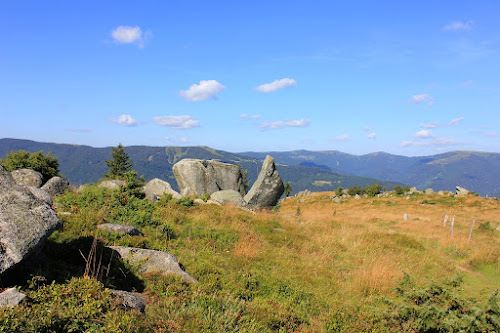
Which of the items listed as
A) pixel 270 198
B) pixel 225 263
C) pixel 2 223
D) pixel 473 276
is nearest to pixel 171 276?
pixel 225 263

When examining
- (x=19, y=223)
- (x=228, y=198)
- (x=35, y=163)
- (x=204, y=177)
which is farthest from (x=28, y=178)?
(x=19, y=223)

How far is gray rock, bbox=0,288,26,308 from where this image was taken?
462cm

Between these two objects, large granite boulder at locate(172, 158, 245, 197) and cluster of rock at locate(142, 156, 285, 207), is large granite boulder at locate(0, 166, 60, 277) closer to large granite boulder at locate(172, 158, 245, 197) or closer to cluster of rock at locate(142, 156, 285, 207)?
large granite boulder at locate(172, 158, 245, 197)

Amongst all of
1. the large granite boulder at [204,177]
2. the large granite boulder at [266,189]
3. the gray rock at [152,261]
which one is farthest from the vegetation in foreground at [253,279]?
the large granite boulder at [266,189]

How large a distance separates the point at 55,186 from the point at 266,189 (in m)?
15.4

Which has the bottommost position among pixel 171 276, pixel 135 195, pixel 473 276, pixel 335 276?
pixel 473 276

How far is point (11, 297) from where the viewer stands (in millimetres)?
4738

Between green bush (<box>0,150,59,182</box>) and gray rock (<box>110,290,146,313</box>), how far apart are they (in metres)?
18.4

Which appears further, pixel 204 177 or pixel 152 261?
pixel 204 177

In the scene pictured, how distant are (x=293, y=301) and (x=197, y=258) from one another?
3633mm

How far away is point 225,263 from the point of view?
31.9 ft

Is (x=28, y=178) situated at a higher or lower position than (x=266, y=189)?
higher

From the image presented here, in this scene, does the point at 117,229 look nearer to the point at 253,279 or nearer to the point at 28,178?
the point at 253,279

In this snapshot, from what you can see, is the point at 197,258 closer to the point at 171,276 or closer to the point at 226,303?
the point at 171,276
